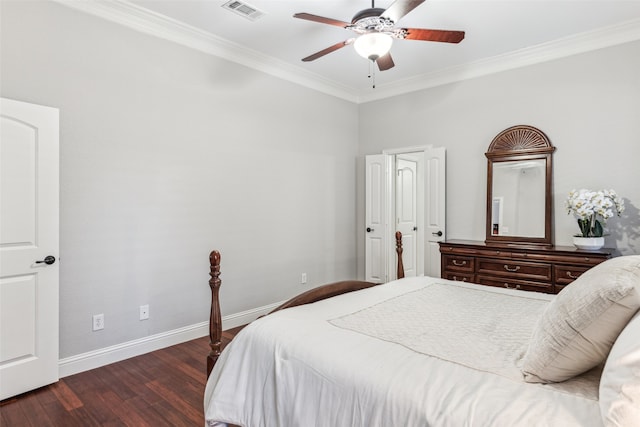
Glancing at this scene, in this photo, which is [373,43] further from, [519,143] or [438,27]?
[519,143]

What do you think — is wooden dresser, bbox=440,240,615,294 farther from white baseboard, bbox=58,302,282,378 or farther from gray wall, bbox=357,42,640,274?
white baseboard, bbox=58,302,282,378

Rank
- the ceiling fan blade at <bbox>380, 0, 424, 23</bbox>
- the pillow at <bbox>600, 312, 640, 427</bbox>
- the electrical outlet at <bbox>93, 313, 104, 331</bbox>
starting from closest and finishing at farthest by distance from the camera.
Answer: the pillow at <bbox>600, 312, 640, 427</bbox>
the ceiling fan blade at <bbox>380, 0, 424, 23</bbox>
the electrical outlet at <bbox>93, 313, 104, 331</bbox>

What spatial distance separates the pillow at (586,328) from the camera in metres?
1.07

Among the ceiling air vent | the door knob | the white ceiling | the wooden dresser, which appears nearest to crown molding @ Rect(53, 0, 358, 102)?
the white ceiling

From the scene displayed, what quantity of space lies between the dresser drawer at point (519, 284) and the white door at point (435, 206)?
2.26ft

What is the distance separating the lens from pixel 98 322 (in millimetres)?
2898

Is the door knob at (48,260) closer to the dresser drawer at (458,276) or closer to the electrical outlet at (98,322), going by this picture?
the electrical outlet at (98,322)

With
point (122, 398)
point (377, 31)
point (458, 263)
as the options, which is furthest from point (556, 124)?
point (122, 398)

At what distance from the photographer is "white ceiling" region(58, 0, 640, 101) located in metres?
3.02

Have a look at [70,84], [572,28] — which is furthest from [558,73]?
[70,84]

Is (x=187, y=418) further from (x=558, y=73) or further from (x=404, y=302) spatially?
(x=558, y=73)

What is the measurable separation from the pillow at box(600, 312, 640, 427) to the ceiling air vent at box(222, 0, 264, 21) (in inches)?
126

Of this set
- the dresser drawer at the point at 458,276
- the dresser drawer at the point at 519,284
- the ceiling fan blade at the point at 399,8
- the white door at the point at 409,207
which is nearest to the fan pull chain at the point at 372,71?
the white door at the point at 409,207

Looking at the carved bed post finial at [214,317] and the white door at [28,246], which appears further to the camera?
the white door at [28,246]
